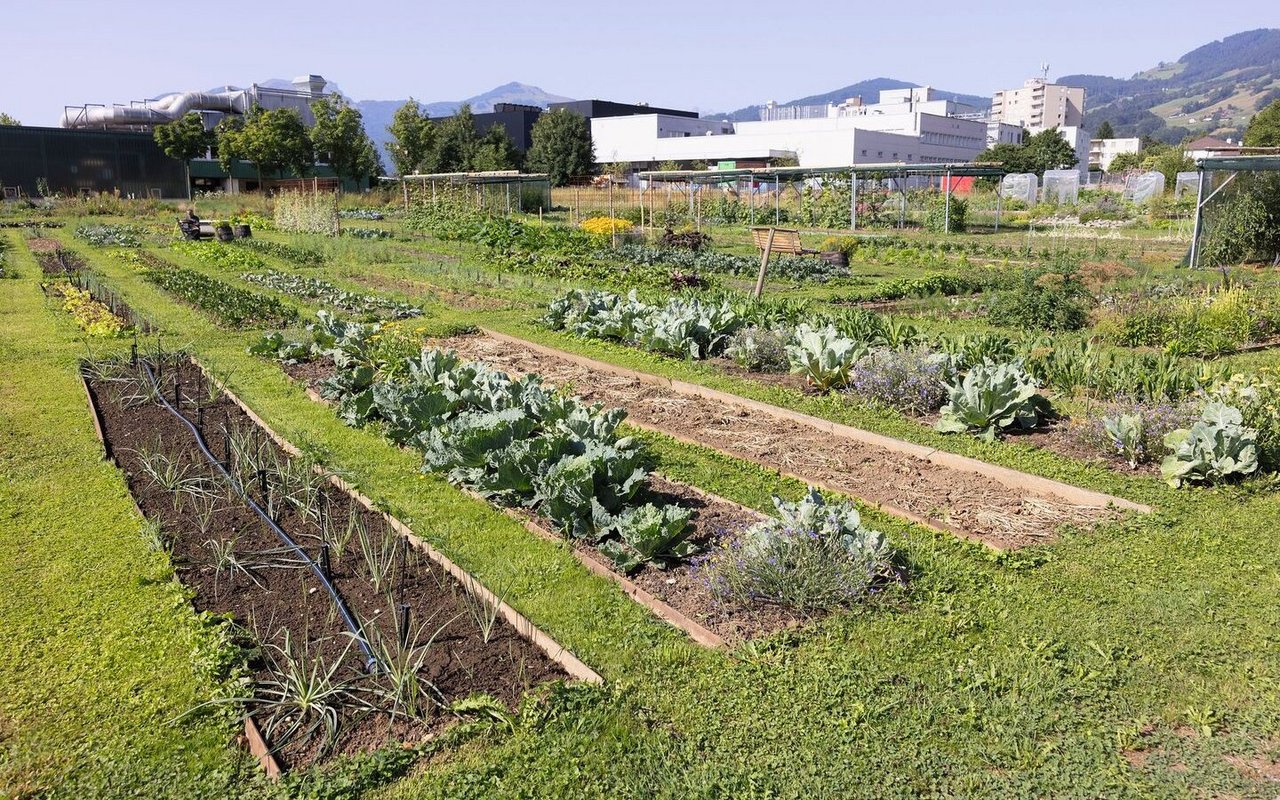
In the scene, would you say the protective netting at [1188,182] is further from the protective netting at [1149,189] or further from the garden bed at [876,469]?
the garden bed at [876,469]

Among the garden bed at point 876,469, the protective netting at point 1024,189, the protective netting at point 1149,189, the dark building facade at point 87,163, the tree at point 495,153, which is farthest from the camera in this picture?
the tree at point 495,153

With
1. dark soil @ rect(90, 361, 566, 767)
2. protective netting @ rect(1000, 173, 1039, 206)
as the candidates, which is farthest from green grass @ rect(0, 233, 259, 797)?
protective netting @ rect(1000, 173, 1039, 206)

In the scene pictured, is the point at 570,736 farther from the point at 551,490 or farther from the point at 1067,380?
the point at 1067,380

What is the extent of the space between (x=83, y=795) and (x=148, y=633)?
3.81 ft

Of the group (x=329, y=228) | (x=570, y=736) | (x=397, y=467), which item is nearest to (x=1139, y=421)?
(x=570, y=736)

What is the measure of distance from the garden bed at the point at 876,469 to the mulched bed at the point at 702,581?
91 cm

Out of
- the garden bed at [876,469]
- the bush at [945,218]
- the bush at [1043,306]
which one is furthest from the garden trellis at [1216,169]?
the garden bed at [876,469]

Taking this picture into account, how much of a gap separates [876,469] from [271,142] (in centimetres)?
5194

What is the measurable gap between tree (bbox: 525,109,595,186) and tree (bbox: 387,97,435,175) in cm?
703

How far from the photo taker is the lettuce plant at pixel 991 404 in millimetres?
7051

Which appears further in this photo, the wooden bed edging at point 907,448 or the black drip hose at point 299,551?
the wooden bed edging at point 907,448

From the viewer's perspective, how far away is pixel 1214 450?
19.5ft

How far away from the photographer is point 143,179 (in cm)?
5631

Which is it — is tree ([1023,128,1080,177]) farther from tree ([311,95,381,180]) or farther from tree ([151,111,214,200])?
tree ([151,111,214,200])
